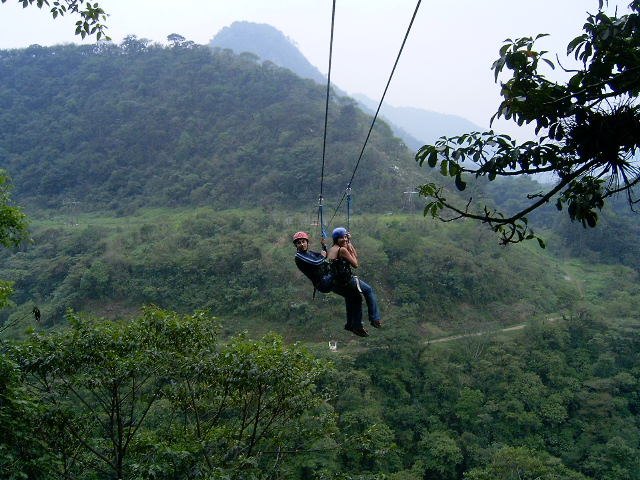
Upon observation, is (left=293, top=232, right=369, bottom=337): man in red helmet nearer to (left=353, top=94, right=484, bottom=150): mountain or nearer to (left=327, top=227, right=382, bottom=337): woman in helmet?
(left=327, top=227, right=382, bottom=337): woman in helmet

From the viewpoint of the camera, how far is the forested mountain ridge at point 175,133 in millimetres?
23188

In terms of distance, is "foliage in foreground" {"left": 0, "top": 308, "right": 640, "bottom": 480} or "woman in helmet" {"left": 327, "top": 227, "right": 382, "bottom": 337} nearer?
"woman in helmet" {"left": 327, "top": 227, "right": 382, "bottom": 337}

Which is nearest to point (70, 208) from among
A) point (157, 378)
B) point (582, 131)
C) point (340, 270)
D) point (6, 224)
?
point (6, 224)

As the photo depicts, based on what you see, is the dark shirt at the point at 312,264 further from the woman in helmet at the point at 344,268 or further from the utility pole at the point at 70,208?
the utility pole at the point at 70,208

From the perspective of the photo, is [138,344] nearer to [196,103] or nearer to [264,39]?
[196,103]

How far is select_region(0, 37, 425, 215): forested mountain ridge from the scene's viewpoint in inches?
913

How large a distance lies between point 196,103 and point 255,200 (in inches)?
422

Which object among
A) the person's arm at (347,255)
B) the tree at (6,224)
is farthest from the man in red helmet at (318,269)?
the tree at (6,224)

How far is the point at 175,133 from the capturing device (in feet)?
92.2

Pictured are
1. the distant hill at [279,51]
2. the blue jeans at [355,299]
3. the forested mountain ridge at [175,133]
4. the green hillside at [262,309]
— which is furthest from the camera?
the distant hill at [279,51]

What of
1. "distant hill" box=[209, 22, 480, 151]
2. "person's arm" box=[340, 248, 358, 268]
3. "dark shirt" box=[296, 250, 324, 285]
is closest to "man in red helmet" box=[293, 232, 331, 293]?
"dark shirt" box=[296, 250, 324, 285]

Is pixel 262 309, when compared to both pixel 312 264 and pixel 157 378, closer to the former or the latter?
pixel 157 378

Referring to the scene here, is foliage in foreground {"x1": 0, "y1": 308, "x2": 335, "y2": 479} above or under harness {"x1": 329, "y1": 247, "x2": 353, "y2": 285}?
under

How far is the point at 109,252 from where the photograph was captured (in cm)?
1712
